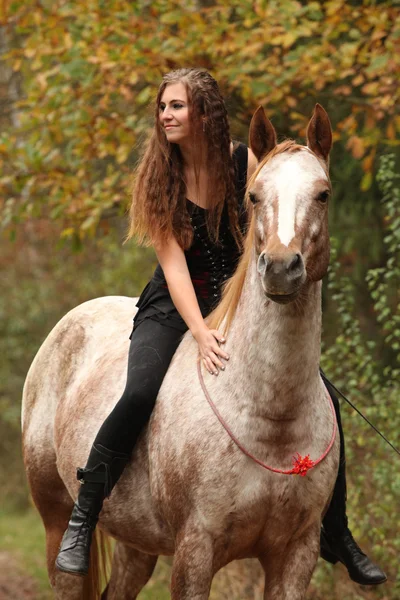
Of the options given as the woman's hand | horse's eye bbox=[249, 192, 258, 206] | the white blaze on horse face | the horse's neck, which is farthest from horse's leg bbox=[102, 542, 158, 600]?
the white blaze on horse face

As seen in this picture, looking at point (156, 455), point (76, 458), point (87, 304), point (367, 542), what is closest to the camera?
point (156, 455)

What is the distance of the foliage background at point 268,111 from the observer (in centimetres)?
672

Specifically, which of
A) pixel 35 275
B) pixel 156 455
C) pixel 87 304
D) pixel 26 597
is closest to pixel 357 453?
pixel 87 304

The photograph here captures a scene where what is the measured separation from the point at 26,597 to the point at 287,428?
570 cm

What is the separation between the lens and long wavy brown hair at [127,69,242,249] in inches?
177

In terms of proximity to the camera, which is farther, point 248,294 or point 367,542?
point 367,542

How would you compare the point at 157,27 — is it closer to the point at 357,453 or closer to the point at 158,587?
the point at 357,453

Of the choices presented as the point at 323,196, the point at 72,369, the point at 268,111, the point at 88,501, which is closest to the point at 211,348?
the point at 323,196

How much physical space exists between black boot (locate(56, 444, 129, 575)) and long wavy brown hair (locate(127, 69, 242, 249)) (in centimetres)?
103

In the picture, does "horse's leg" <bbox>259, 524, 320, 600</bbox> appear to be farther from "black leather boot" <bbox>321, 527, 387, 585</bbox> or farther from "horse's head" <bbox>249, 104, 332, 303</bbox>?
"horse's head" <bbox>249, 104, 332, 303</bbox>

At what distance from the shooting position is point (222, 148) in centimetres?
456

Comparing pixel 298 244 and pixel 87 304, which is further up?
pixel 298 244

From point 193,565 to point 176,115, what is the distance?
2.01m

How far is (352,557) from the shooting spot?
470 cm
